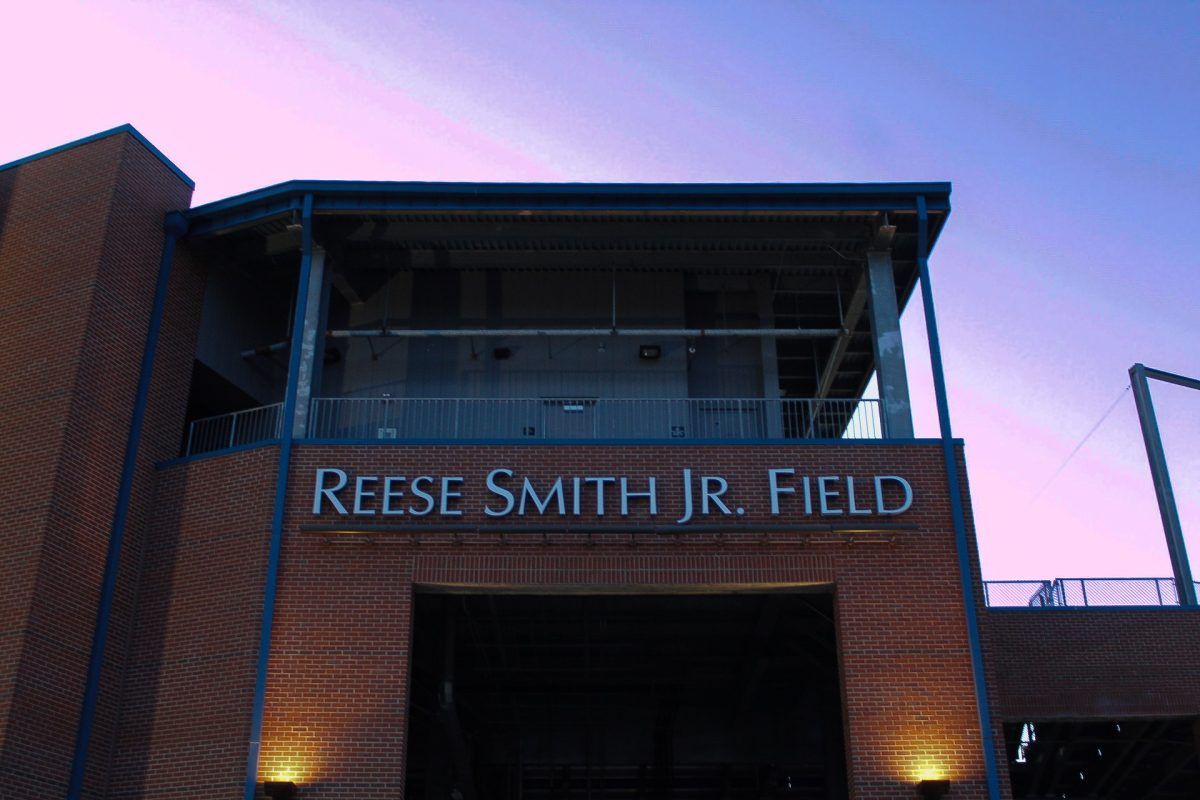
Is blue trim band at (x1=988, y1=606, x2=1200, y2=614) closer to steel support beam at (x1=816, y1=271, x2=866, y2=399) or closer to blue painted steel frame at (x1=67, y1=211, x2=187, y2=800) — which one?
steel support beam at (x1=816, y1=271, x2=866, y2=399)

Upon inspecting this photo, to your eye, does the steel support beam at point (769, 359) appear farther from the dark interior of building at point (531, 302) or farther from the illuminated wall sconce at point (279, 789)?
the illuminated wall sconce at point (279, 789)

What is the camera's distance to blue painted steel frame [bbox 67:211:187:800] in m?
20.0

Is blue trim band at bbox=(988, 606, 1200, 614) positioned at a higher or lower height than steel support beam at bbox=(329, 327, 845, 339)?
lower

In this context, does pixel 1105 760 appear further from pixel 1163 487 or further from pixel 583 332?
pixel 583 332

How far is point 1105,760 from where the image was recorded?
96.6 feet

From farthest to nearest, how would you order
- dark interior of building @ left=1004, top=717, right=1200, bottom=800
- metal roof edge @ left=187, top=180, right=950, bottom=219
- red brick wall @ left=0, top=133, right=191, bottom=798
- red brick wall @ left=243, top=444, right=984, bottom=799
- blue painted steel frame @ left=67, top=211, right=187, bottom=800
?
dark interior of building @ left=1004, top=717, right=1200, bottom=800 < metal roof edge @ left=187, top=180, right=950, bottom=219 < blue painted steel frame @ left=67, top=211, right=187, bottom=800 < red brick wall @ left=0, top=133, right=191, bottom=798 < red brick wall @ left=243, top=444, right=984, bottom=799

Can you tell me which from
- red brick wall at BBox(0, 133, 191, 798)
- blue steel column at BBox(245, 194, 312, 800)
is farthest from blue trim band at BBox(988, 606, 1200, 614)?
red brick wall at BBox(0, 133, 191, 798)

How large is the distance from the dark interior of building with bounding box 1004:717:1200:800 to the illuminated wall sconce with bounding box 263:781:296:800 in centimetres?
1628

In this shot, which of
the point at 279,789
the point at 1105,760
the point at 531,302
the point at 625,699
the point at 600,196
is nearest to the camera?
the point at 279,789

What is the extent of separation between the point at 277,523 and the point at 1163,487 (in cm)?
1963

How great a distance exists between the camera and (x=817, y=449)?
21.7 meters

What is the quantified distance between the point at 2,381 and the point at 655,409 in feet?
41.5

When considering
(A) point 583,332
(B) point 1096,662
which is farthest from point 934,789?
(A) point 583,332

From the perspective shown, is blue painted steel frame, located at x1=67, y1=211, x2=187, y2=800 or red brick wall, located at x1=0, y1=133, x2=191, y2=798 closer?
red brick wall, located at x1=0, y1=133, x2=191, y2=798
